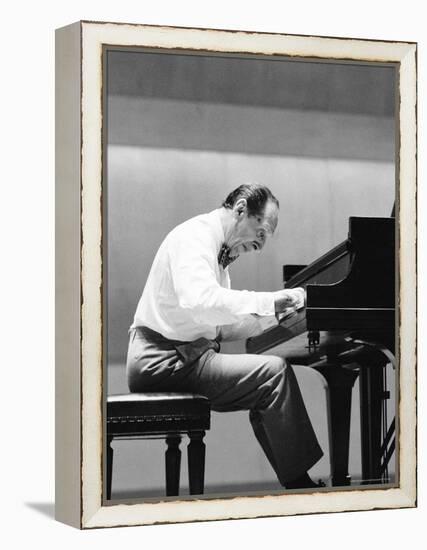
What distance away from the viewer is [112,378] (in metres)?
7.08

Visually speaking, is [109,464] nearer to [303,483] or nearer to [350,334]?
[303,483]

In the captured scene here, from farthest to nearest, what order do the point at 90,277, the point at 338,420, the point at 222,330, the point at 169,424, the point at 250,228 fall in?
the point at 338,420, the point at 250,228, the point at 222,330, the point at 169,424, the point at 90,277

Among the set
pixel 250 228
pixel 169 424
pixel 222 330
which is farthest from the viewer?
pixel 250 228

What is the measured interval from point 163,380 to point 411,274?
133 centimetres

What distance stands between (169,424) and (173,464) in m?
0.19

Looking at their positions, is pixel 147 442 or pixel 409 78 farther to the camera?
pixel 409 78

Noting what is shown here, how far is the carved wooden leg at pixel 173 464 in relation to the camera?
283 inches

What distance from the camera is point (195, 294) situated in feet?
23.7

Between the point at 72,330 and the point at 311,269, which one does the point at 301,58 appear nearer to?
the point at 311,269

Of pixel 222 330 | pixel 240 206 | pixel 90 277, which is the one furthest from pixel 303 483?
pixel 90 277

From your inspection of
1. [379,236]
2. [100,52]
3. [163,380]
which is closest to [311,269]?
[379,236]

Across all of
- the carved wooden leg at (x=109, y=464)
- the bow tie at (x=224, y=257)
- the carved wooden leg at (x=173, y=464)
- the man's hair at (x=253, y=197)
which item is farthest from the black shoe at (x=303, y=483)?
the man's hair at (x=253, y=197)

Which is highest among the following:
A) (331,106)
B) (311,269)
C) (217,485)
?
(331,106)

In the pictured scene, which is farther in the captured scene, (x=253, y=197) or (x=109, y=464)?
(x=253, y=197)
